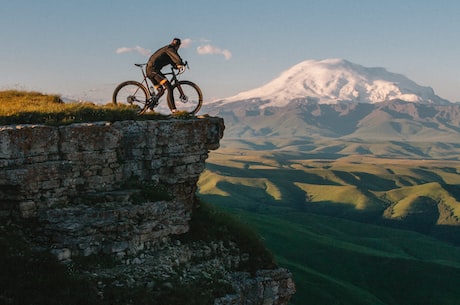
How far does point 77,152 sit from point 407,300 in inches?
4829

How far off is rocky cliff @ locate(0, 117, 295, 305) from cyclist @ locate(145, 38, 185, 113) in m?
3.46

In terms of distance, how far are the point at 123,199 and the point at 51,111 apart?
5179 mm

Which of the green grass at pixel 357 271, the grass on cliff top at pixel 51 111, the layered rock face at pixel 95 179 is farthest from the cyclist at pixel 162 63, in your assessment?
the green grass at pixel 357 271

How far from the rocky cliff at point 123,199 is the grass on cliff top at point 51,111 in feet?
4.97

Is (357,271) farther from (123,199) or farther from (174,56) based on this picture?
(123,199)

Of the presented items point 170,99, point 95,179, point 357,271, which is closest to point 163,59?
point 170,99

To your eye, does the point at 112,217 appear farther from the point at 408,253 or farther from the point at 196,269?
the point at 408,253

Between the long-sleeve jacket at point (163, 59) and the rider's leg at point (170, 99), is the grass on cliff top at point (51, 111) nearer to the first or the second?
the rider's leg at point (170, 99)

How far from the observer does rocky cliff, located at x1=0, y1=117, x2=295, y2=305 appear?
18.0 metres

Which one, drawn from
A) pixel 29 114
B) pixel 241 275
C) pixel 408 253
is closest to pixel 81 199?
pixel 29 114

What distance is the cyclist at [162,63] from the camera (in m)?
25.7

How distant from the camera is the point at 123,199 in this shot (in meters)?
20.1

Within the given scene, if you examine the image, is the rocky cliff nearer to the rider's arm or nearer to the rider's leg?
the rider's leg

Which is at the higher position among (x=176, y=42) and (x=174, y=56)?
(x=176, y=42)
